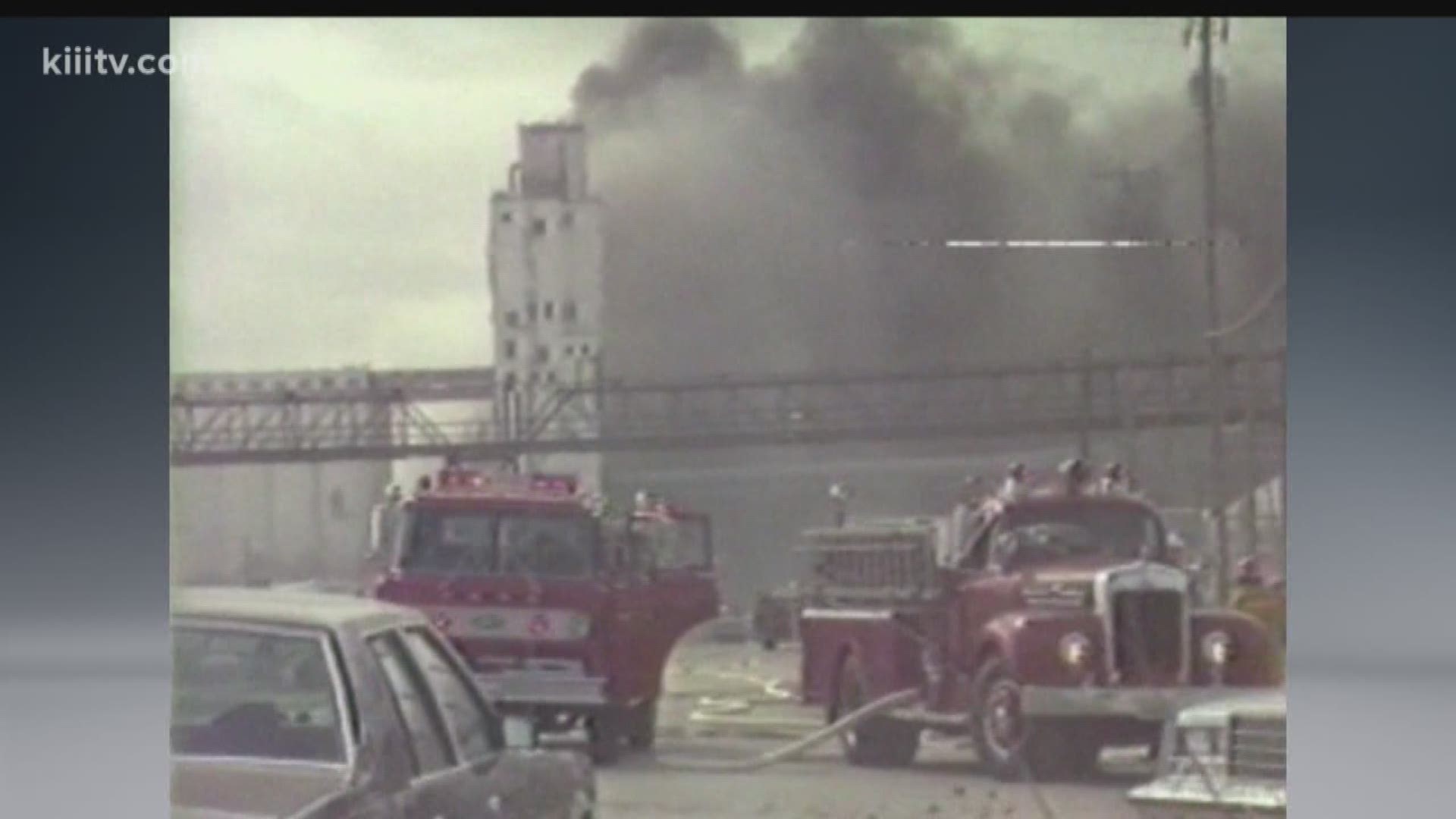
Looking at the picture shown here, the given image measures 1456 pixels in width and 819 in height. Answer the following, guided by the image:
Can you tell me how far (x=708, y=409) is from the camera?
6703 mm

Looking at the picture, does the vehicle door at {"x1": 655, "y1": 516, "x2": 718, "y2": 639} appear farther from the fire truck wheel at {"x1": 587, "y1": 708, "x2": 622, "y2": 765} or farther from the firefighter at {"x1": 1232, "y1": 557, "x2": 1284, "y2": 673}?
the firefighter at {"x1": 1232, "y1": 557, "x2": 1284, "y2": 673}

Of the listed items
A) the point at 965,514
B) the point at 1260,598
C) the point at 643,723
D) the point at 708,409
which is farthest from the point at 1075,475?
the point at 643,723

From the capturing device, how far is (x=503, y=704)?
663 cm

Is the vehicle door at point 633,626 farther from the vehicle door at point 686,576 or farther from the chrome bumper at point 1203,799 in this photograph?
the chrome bumper at point 1203,799

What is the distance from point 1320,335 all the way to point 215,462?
2942 millimetres

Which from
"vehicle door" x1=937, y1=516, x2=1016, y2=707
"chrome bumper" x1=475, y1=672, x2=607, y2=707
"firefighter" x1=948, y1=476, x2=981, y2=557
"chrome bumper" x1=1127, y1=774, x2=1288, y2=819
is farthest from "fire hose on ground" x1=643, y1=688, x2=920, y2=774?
"chrome bumper" x1=1127, y1=774, x2=1288, y2=819

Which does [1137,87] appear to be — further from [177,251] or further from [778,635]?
[177,251]

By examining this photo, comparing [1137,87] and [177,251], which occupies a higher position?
[1137,87]

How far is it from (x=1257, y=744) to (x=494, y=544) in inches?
82.8

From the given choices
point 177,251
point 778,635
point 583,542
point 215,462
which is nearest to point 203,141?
point 177,251

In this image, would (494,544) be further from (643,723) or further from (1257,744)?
(1257,744)

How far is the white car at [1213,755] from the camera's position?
6.73m

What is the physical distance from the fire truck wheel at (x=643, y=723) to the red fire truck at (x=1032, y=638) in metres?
0.41

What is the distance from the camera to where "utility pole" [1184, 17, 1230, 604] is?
6.68 meters
